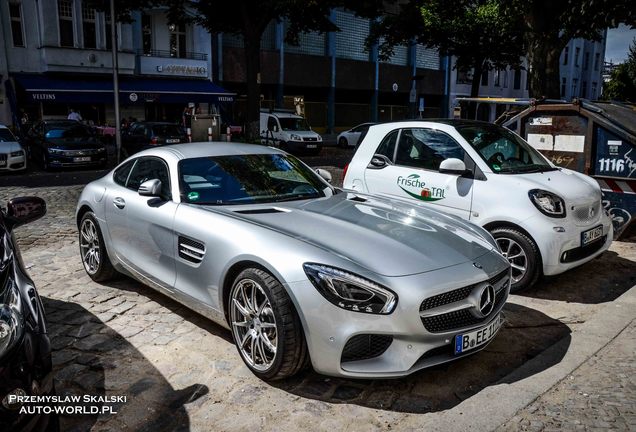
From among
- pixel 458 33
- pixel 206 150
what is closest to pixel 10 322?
pixel 206 150

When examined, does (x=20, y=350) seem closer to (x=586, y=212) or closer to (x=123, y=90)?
(x=586, y=212)

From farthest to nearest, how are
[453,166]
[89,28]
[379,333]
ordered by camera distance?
1. [89,28]
2. [453,166]
3. [379,333]

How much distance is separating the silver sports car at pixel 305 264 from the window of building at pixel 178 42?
1042 inches

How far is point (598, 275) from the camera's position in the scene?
6027mm

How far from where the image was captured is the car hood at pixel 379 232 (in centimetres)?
341

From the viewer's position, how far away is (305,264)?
332 cm

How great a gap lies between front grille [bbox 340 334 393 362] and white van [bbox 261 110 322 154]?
19.7 metres

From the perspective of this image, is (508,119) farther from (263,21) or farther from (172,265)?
(263,21)

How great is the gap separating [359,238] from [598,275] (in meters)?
3.69

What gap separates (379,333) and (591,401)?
4.47ft

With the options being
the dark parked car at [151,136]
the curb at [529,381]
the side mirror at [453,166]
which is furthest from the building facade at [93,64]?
the curb at [529,381]

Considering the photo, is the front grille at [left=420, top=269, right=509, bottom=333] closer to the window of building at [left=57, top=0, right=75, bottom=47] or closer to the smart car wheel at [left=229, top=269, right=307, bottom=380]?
the smart car wheel at [left=229, top=269, right=307, bottom=380]

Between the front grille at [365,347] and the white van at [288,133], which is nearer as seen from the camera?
the front grille at [365,347]

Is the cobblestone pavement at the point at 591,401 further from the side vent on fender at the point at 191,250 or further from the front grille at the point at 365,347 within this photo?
the side vent on fender at the point at 191,250
